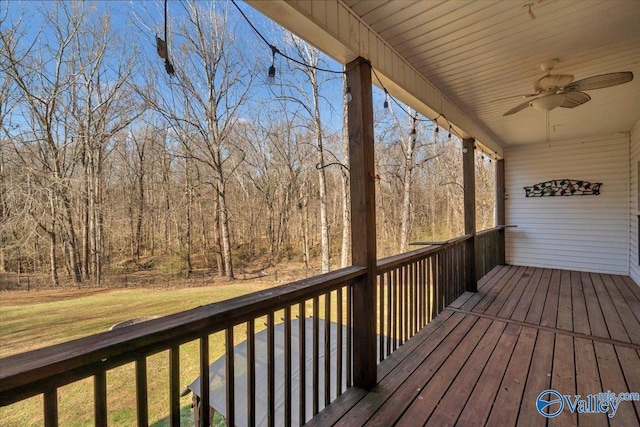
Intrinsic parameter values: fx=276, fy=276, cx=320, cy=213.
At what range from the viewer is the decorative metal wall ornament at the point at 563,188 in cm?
535

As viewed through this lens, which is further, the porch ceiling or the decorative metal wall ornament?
the decorative metal wall ornament

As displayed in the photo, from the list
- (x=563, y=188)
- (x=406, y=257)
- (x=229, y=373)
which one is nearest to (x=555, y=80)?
(x=406, y=257)

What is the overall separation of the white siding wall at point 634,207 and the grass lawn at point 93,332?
710cm

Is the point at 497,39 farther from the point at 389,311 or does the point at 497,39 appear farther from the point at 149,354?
the point at 149,354

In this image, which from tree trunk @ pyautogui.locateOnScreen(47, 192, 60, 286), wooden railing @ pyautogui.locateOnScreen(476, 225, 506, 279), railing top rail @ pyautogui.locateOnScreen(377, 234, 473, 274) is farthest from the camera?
tree trunk @ pyautogui.locateOnScreen(47, 192, 60, 286)

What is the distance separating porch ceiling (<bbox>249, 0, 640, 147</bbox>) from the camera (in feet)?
6.16

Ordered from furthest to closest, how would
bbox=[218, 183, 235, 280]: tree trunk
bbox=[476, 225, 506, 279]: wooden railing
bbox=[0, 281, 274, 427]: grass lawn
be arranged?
bbox=[218, 183, 235, 280]: tree trunk < bbox=[476, 225, 506, 279]: wooden railing < bbox=[0, 281, 274, 427]: grass lawn

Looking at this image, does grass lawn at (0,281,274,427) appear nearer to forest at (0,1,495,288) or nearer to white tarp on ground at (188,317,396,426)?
white tarp on ground at (188,317,396,426)

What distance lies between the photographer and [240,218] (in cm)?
1483

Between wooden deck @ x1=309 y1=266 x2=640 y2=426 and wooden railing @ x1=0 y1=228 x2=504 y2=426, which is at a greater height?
wooden railing @ x1=0 y1=228 x2=504 y2=426

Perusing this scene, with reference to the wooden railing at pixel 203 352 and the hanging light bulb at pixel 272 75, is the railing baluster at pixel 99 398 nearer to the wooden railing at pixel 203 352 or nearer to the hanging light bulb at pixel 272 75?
the wooden railing at pixel 203 352

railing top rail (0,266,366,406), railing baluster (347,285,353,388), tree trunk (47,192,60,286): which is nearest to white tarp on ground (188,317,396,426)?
railing baluster (347,285,353,388)

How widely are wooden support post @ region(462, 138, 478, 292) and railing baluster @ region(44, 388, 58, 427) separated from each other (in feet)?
15.0

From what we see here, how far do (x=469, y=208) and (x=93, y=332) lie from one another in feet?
24.5
